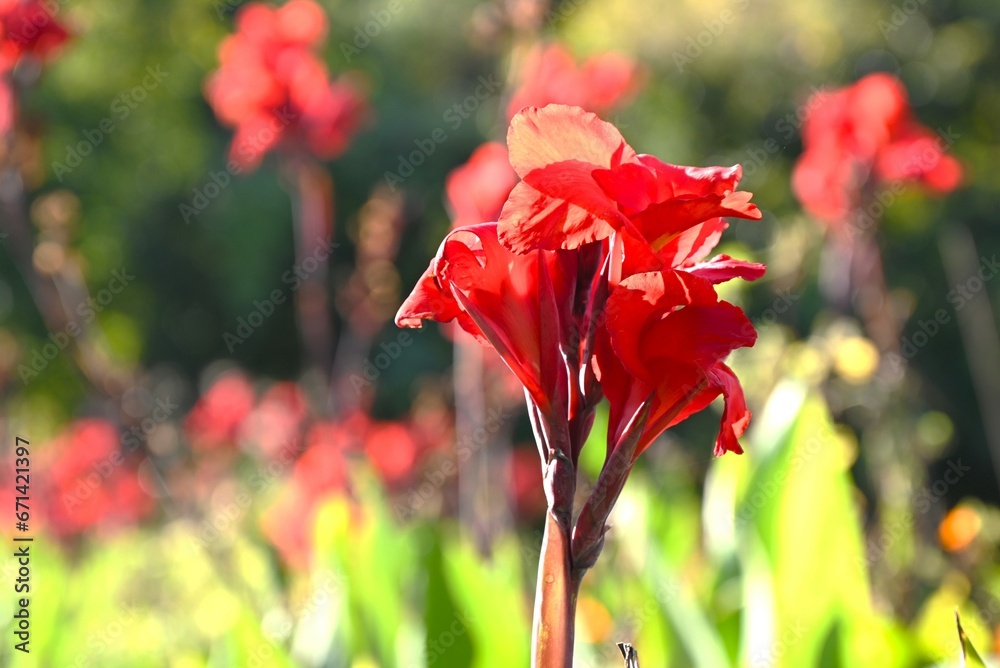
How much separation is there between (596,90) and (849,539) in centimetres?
115

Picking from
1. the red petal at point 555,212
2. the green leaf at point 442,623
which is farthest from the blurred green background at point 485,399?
the red petal at point 555,212

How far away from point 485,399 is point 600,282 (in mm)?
1607

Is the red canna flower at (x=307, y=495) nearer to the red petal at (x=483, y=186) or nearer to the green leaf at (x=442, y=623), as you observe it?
the red petal at (x=483, y=186)

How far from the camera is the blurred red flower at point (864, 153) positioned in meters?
1.88

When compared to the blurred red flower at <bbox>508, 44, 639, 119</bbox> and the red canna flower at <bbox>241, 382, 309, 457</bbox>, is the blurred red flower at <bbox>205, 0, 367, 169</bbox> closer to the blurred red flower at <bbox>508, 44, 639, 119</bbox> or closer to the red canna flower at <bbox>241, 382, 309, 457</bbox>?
the blurred red flower at <bbox>508, 44, 639, 119</bbox>

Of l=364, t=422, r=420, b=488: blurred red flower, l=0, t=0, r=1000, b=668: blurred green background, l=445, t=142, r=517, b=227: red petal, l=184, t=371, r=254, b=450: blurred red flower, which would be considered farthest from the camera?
l=184, t=371, r=254, b=450: blurred red flower

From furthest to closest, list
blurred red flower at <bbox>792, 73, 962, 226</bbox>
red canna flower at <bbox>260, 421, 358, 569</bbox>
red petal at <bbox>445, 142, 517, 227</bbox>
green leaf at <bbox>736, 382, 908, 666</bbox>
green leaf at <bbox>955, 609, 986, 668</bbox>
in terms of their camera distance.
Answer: red canna flower at <bbox>260, 421, 358, 569</bbox>
blurred red flower at <bbox>792, 73, 962, 226</bbox>
red petal at <bbox>445, 142, 517, 227</bbox>
green leaf at <bbox>736, 382, 908, 666</bbox>
green leaf at <bbox>955, 609, 986, 668</bbox>

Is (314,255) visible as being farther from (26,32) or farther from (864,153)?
(864,153)

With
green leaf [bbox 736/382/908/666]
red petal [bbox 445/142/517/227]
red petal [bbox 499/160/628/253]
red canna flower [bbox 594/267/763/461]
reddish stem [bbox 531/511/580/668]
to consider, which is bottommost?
green leaf [bbox 736/382/908/666]

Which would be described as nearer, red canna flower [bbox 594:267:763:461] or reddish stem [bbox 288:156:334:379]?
red canna flower [bbox 594:267:763:461]

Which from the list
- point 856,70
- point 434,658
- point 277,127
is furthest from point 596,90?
point 856,70

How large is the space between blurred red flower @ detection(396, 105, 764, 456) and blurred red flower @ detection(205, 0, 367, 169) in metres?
1.41

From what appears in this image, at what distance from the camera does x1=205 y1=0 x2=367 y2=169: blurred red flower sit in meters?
1.93

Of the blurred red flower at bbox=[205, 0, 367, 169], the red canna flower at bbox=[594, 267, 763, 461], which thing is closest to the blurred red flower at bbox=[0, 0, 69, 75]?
the blurred red flower at bbox=[205, 0, 367, 169]
